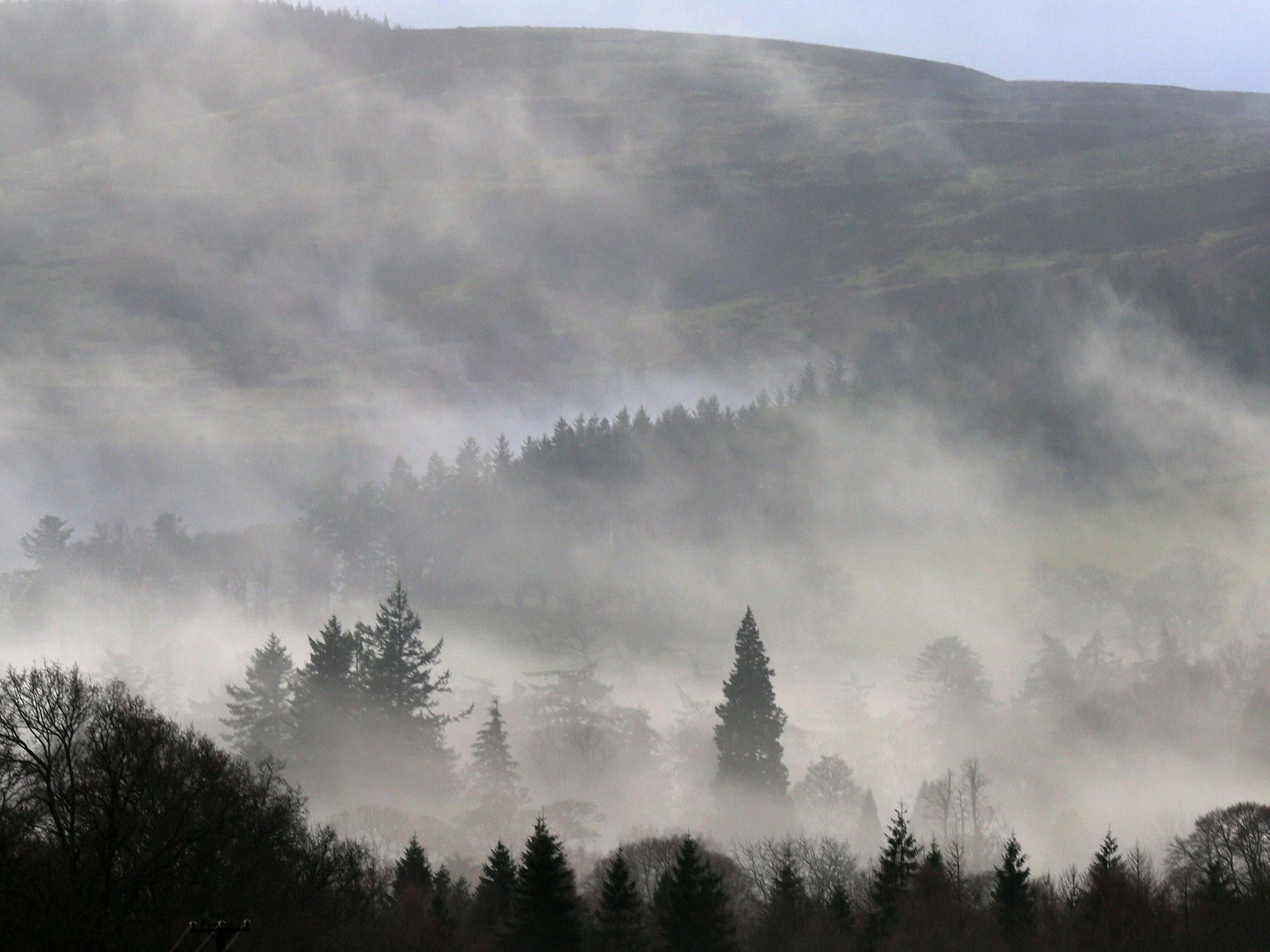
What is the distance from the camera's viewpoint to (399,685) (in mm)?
120812

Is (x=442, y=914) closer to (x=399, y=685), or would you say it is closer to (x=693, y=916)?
(x=693, y=916)

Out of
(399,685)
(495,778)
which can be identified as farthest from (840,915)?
(399,685)

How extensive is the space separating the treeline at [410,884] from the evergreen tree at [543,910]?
8cm

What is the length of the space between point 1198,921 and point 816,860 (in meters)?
27.9

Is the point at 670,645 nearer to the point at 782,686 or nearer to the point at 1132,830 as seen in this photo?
the point at 782,686

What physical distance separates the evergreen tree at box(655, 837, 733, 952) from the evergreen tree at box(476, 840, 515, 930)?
26.7 feet

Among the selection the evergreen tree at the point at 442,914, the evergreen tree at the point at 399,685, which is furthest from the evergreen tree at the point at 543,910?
the evergreen tree at the point at 399,685

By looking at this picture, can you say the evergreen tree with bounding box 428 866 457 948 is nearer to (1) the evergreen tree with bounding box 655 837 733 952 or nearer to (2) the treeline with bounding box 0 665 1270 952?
(2) the treeline with bounding box 0 665 1270 952

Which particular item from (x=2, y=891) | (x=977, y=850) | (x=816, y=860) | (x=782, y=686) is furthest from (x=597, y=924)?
(x=782, y=686)

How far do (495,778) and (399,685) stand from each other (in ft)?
39.6

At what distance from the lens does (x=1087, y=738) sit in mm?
138000

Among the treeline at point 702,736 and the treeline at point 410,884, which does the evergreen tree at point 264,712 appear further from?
the treeline at point 410,884

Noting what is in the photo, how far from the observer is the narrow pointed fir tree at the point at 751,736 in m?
115

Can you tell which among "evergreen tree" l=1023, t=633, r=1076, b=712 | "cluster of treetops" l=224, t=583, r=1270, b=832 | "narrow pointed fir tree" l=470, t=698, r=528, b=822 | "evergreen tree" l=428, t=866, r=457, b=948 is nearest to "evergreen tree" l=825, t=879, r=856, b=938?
Result: "evergreen tree" l=428, t=866, r=457, b=948
